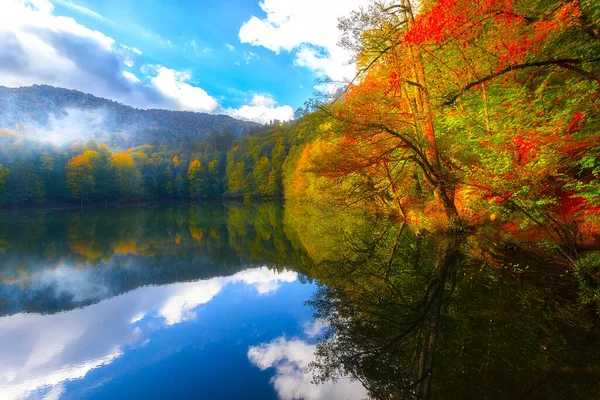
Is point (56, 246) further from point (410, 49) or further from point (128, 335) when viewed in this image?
point (410, 49)

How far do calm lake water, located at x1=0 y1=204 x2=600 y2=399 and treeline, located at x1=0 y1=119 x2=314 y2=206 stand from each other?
5555cm

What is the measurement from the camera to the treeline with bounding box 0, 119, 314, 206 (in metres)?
56.3

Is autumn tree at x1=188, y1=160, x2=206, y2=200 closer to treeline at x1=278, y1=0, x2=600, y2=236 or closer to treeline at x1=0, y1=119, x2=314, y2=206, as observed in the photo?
treeline at x1=0, y1=119, x2=314, y2=206

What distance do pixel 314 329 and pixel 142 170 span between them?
8935cm

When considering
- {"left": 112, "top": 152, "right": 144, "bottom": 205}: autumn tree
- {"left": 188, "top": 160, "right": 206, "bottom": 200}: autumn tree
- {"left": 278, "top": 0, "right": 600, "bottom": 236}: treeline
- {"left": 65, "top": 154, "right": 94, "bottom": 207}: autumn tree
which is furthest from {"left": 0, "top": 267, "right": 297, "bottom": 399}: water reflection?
{"left": 188, "top": 160, "right": 206, "bottom": 200}: autumn tree

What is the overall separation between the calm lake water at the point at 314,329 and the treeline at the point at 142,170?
2187 inches

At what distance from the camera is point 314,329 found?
21.0 feet

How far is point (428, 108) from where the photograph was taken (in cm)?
1210

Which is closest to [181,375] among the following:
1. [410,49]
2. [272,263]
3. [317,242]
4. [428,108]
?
[272,263]

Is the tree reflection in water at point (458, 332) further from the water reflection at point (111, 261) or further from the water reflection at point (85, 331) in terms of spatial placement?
the water reflection at point (111, 261)

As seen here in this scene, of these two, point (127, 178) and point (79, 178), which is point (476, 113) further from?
point (127, 178)

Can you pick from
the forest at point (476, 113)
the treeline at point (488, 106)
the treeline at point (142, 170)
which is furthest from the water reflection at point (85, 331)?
the treeline at point (142, 170)

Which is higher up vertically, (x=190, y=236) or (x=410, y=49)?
(x=410, y=49)

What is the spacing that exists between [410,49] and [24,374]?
48.4ft
